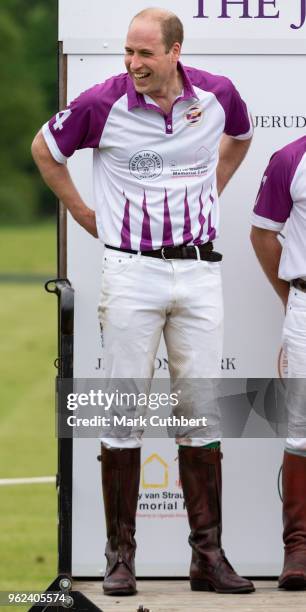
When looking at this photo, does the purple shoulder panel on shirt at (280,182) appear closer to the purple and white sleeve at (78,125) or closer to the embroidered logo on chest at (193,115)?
the embroidered logo on chest at (193,115)

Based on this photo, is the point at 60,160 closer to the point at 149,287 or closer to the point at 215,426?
the point at 149,287

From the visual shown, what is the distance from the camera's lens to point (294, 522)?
17.0 feet

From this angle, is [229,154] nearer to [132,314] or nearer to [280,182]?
[280,182]

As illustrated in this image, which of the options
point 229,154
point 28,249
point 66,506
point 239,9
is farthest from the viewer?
point 28,249

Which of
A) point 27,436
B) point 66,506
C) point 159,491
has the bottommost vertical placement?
point 27,436

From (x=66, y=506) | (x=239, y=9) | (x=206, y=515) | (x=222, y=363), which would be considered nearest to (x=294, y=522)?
(x=206, y=515)

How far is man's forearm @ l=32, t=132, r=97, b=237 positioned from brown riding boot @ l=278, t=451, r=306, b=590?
→ 1084 mm

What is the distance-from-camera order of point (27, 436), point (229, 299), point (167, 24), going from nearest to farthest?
point (167, 24) < point (229, 299) < point (27, 436)

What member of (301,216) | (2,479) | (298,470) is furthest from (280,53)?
(2,479)

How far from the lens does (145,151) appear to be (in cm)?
488

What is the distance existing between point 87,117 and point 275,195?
28.7 inches

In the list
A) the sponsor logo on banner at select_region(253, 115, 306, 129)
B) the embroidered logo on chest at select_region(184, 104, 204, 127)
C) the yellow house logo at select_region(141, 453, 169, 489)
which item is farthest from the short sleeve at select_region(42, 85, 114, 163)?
the yellow house logo at select_region(141, 453, 169, 489)

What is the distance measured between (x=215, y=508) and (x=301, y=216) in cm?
106

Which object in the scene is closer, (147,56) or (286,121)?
(147,56)
